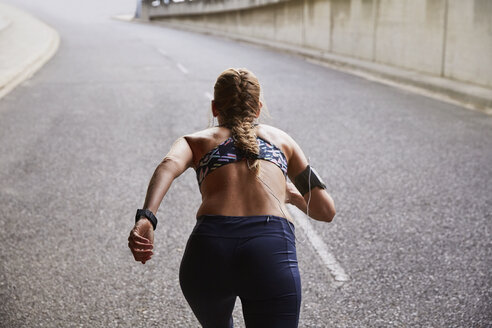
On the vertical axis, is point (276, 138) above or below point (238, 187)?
above

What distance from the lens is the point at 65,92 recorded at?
13227mm

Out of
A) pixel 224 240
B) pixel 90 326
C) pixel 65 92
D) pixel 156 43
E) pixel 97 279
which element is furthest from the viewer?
pixel 156 43

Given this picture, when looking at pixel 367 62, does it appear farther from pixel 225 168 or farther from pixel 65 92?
pixel 225 168

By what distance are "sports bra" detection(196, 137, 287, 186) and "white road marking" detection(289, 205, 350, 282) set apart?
1975 millimetres

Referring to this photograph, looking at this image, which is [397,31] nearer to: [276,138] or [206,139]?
[276,138]

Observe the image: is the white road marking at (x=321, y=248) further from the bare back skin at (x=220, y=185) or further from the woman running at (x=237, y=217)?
the bare back skin at (x=220, y=185)

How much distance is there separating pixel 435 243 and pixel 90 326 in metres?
2.73

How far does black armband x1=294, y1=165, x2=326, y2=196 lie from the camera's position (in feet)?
8.76

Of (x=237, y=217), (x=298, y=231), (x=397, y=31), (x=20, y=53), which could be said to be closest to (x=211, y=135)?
(x=237, y=217)

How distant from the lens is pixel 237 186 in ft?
8.02

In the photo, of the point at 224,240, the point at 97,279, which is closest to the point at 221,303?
the point at 224,240

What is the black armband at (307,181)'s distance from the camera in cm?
267

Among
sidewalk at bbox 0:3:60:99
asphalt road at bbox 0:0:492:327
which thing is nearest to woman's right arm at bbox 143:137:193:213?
asphalt road at bbox 0:0:492:327

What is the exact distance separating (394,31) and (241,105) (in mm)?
13726
